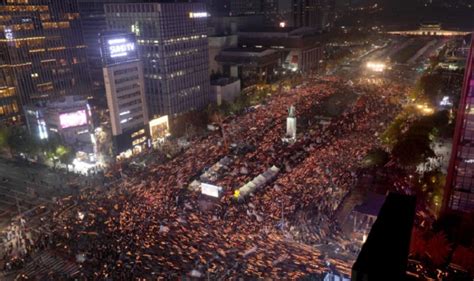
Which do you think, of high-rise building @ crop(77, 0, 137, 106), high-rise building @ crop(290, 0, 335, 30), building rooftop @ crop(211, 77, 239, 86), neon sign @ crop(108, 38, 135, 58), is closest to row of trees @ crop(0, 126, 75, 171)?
neon sign @ crop(108, 38, 135, 58)

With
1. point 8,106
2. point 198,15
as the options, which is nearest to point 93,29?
point 8,106

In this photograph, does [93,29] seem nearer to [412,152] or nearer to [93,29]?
[93,29]

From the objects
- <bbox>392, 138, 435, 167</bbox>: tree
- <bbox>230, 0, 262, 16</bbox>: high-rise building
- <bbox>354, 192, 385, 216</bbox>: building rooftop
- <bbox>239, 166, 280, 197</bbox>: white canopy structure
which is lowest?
<bbox>239, 166, 280, 197</bbox>: white canopy structure

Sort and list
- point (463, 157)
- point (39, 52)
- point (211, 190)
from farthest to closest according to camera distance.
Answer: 1. point (39, 52)
2. point (211, 190)
3. point (463, 157)

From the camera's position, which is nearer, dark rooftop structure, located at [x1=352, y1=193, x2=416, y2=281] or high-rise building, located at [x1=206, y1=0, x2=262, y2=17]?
dark rooftop structure, located at [x1=352, y1=193, x2=416, y2=281]

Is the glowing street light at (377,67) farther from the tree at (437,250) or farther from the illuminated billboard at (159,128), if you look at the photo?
the tree at (437,250)

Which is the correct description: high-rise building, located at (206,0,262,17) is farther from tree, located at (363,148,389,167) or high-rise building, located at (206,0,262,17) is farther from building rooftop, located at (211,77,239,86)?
tree, located at (363,148,389,167)
